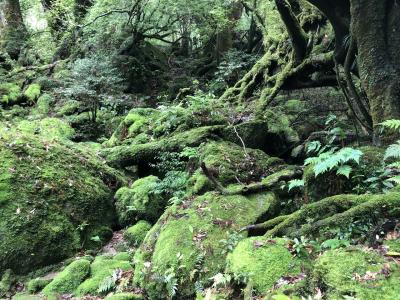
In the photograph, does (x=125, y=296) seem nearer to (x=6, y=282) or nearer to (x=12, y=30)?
(x=6, y=282)

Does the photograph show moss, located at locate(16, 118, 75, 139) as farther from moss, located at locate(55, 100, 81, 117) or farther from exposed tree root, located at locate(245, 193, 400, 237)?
exposed tree root, located at locate(245, 193, 400, 237)

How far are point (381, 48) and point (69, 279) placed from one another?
5.83 meters

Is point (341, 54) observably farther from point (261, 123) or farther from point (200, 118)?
point (200, 118)

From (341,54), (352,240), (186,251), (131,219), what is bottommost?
(131,219)

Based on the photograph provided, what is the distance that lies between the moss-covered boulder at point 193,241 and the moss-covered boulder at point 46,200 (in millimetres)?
1617

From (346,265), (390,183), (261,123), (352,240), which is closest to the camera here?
(346,265)

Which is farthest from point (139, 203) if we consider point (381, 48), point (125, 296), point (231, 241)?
point (381, 48)

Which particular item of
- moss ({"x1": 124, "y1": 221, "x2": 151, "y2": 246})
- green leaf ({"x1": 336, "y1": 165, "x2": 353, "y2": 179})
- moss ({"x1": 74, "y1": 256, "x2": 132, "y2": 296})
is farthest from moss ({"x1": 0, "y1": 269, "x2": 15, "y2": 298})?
green leaf ({"x1": 336, "y1": 165, "x2": 353, "y2": 179})

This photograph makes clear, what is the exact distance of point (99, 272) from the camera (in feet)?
18.3

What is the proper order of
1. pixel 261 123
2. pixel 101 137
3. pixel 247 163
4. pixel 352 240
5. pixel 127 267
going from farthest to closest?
pixel 101 137, pixel 261 123, pixel 247 163, pixel 127 267, pixel 352 240

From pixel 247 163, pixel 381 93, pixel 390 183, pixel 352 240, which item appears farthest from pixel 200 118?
pixel 352 240

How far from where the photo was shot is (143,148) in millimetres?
8578

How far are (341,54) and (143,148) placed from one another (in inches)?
178

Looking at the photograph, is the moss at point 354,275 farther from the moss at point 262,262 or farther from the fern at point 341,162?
the fern at point 341,162
